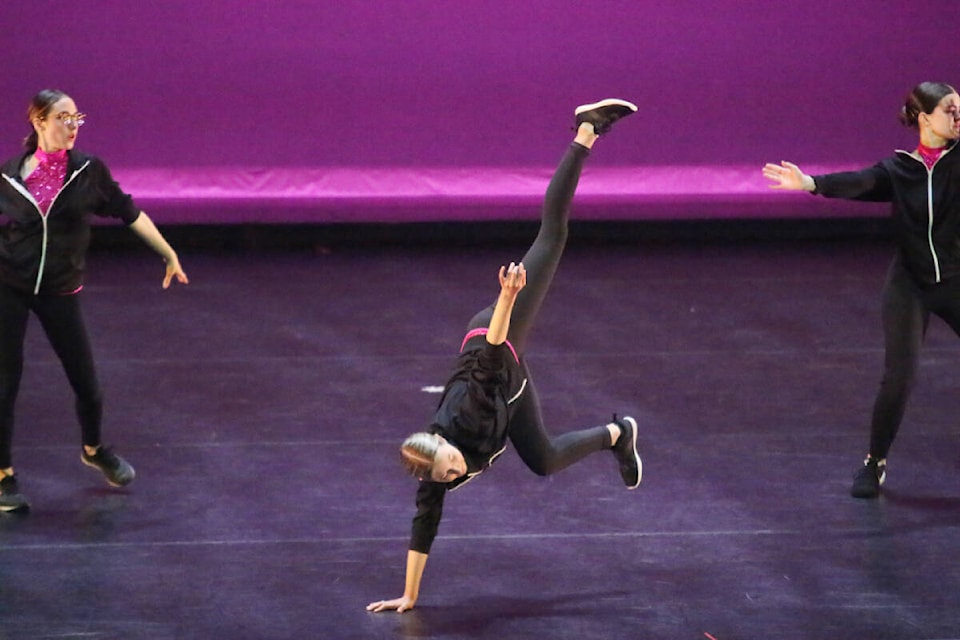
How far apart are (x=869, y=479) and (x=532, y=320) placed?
125 centimetres

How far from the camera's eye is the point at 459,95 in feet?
25.3

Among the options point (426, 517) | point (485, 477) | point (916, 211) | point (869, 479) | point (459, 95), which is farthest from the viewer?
point (459, 95)

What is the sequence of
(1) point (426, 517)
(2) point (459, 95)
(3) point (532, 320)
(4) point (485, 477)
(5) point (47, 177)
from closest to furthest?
(1) point (426, 517) → (3) point (532, 320) → (5) point (47, 177) → (4) point (485, 477) → (2) point (459, 95)

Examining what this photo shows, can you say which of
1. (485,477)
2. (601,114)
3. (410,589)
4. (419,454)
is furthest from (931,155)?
(410,589)

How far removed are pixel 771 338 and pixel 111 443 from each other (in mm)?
2853

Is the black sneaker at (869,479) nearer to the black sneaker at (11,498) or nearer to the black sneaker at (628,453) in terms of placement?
the black sneaker at (628,453)

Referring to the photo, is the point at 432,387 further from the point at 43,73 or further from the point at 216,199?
the point at 43,73

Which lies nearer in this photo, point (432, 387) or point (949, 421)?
point (949, 421)

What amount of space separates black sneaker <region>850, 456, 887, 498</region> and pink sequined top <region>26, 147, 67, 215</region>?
2.63 m

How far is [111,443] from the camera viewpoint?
16.5 ft

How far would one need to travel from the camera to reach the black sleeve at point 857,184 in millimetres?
4293

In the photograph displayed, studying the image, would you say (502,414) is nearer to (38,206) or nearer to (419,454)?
(419,454)

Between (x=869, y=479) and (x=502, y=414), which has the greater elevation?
(x=502, y=414)

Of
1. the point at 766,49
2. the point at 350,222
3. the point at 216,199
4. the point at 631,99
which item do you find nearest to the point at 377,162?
the point at 350,222
